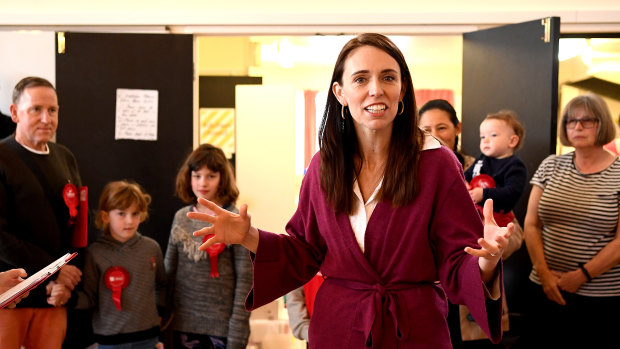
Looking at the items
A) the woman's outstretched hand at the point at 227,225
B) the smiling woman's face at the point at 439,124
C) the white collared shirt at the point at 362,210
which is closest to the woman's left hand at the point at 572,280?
the smiling woman's face at the point at 439,124

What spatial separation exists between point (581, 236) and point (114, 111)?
2.70 meters

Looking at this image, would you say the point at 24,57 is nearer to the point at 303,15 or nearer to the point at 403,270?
the point at 303,15

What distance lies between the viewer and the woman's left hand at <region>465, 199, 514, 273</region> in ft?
4.27

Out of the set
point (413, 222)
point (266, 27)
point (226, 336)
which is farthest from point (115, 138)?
point (413, 222)

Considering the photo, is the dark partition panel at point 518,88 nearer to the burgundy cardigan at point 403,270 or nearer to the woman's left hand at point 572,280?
the woman's left hand at point 572,280

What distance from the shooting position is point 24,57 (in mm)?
3574

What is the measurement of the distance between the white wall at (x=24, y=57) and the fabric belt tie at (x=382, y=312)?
2794 millimetres

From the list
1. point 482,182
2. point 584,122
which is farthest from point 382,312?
point 584,122

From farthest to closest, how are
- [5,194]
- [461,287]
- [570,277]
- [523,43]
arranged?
[523,43] < [570,277] < [5,194] < [461,287]

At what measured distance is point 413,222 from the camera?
1.48m

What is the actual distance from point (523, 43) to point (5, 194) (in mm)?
2763

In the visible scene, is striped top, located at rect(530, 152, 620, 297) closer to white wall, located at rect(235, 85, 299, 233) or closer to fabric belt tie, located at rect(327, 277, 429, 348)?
fabric belt tie, located at rect(327, 277, 429, 348)

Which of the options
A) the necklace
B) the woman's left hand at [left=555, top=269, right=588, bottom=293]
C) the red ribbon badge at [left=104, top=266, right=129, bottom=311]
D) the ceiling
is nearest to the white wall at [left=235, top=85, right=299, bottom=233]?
the ceiling

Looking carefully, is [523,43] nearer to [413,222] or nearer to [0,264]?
[413,222]
